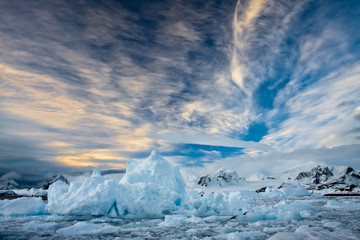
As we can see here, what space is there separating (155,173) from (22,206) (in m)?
10.8

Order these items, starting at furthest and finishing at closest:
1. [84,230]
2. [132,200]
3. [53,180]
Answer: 1. [53,180]
2. [132,200]
3. [84,230]

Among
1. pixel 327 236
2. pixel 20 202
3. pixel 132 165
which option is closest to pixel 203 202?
pixel 132 165

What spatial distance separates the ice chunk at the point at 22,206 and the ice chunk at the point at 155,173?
6.87 m

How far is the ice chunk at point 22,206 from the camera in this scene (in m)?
17.0

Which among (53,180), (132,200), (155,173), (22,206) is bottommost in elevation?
(22,206)

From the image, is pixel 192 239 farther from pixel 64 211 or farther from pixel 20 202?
pixel 20 202

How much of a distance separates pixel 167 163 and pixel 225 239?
14260 millimetres

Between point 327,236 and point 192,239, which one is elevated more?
point 327,236

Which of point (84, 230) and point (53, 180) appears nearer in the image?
point (84, 230)

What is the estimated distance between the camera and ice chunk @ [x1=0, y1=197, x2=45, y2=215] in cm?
1702

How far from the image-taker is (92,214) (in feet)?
49.6

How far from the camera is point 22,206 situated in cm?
1734

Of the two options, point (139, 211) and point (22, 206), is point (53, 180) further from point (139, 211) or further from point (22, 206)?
point (139, 211)

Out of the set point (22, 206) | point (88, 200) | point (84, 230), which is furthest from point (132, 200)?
point (22, 206)
